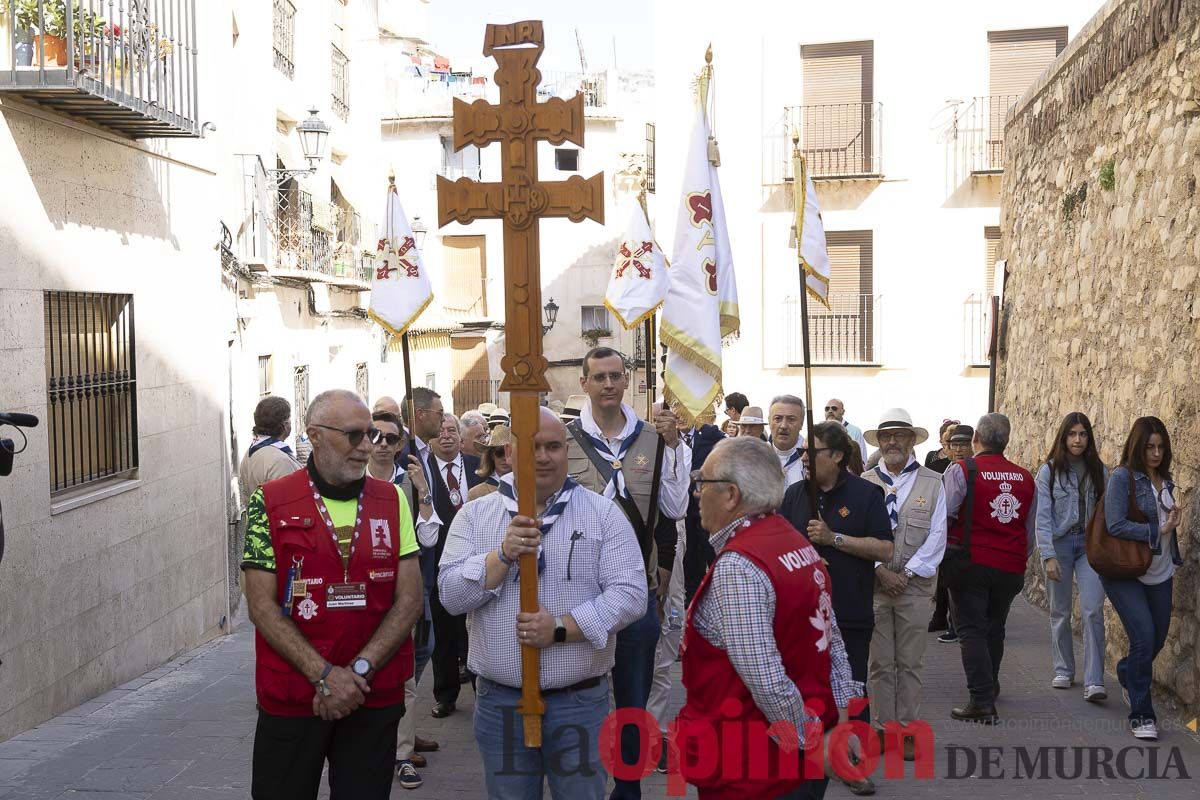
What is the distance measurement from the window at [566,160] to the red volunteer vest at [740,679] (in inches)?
1176

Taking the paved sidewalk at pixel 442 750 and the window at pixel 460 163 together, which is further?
the window at pixel 460 163

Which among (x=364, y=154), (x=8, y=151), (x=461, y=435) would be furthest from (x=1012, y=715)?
(x=364, y=154)

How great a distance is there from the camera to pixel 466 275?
3397cm

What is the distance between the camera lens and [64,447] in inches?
340

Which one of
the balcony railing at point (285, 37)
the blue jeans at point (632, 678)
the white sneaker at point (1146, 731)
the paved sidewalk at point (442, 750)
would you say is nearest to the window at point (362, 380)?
the balcony railing at point (285, 37)

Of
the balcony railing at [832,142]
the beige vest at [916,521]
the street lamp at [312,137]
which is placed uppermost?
the balcony railing at [832,142]

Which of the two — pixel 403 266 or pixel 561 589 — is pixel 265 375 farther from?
pixel 561 589

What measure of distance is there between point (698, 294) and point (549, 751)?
295cm

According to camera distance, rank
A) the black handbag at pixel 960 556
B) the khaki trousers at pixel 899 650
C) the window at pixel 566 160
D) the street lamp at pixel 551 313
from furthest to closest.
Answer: the window at pixel 566 160 < the street lamp at pixel 551 313 < the black handbag at pixel 960 556 < the khaki trousers at pixel 899 650

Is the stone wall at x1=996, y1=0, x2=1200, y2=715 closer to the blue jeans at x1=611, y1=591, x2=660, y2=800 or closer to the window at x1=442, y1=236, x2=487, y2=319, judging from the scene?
the blue jeans at x1=611, y1=591, x2=660, y2=800

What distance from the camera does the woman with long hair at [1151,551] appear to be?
7.05 m

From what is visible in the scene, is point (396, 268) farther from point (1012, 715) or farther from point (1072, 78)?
point (1072, 78)

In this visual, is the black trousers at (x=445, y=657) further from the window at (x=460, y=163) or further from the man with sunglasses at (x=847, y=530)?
the window at (x=460, y=163)

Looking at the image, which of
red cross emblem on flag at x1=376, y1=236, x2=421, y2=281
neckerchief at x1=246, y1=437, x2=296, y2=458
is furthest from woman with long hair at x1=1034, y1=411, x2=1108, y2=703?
neckerchief at x1=246, y1=437, x2=296, y2=458
